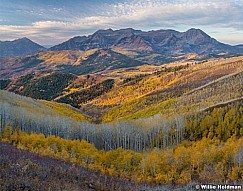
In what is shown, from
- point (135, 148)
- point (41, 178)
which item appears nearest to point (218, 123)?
point (135, 148)

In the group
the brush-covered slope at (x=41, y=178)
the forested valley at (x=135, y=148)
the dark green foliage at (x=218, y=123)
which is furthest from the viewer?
the dark green foliage at (x=218, y=123)

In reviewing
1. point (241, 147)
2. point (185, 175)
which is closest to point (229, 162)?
point (241, 147)

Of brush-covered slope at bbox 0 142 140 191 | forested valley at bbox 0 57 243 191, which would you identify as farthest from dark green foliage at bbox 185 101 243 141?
brush-covered slope at bbox 0 142 140 191

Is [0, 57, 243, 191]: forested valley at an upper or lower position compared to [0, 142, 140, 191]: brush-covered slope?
lower

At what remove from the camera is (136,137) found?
12950cm

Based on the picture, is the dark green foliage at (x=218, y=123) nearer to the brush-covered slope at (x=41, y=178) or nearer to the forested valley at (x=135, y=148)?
the forested valley at (x=135, y=148)

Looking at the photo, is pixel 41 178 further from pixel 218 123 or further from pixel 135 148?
pixel 218 123


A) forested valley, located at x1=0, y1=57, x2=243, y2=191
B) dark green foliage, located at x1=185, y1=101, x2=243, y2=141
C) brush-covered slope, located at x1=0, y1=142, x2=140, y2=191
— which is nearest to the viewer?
brush-covered slope, located at x1=0, y1=142, x2=140, y2=191

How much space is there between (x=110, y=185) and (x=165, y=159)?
69.0 m

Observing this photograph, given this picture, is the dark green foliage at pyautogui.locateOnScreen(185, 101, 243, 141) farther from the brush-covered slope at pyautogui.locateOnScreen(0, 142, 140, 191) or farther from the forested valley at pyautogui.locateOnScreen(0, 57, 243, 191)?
the brush-covered slope at pyautogui.locateOnScreen(0, 142, 140, 191)

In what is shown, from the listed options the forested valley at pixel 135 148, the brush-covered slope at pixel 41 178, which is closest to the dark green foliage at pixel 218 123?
the forested valley at pixel 135 148

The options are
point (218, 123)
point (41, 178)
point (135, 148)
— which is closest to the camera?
point (41, 178)

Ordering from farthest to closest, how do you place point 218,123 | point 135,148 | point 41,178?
point 218,123, point 135,148, point 41,178

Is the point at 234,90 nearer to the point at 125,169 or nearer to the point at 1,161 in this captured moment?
the point at 125,169
